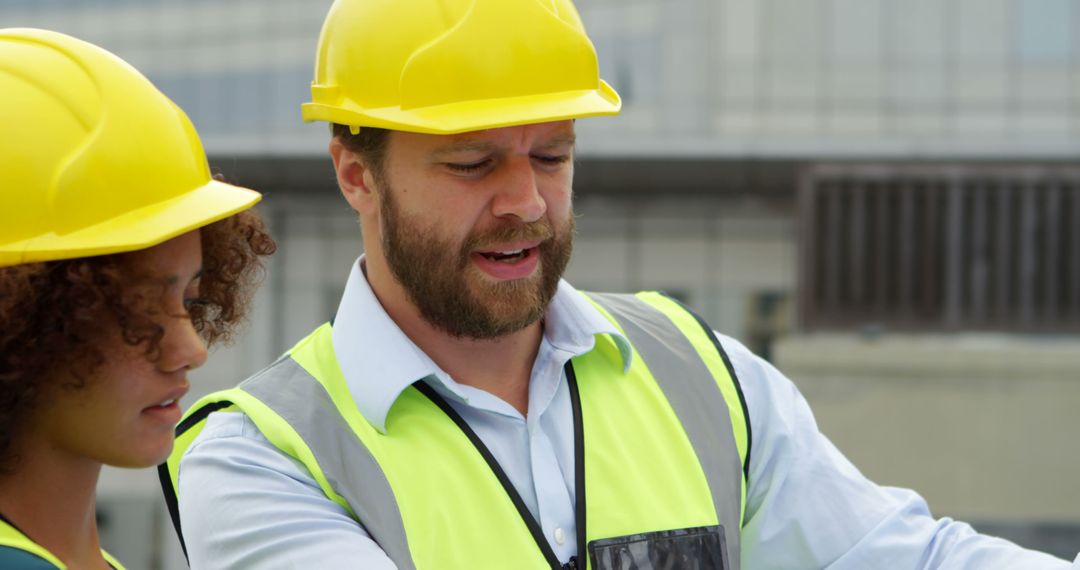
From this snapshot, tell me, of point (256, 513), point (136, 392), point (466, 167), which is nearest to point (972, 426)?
point (466, 167)

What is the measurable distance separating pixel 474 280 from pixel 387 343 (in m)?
0.19

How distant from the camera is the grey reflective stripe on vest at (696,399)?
2.38 meters

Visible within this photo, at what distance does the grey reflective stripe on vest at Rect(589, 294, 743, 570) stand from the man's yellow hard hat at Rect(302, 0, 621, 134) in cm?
45

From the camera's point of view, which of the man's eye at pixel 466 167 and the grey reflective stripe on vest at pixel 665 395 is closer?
the grey reflective stripe on vest at pixel 665 395

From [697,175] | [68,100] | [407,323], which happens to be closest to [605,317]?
[407,323]

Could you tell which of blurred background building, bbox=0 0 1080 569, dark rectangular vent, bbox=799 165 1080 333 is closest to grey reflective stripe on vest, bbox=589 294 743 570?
dark rectangular vent, bbox=799 165 1080 333

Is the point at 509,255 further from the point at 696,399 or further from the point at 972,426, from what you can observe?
the point at 972,426

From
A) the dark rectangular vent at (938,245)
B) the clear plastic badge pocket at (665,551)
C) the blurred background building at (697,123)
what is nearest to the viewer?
the clear plastic badge pocket at (665,551)

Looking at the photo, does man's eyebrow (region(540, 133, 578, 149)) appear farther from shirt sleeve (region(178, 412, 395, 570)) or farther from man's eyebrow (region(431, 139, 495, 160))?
shirt sleeve (region(178, 412, 395, 570))

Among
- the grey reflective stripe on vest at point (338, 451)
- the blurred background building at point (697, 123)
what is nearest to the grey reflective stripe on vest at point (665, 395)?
the grey reflective stripe on vest at point (338, 451)

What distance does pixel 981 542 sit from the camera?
96.5 inches

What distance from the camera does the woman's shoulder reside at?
5.59 ft

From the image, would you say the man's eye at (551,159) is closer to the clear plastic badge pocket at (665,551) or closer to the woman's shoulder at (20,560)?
the clear plastic badge pocket at (665,551)

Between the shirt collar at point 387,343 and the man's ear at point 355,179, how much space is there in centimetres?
12
